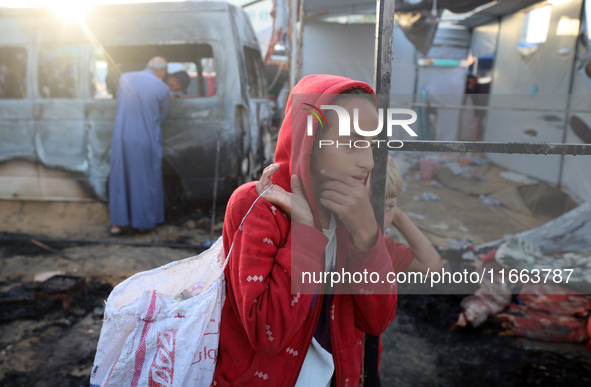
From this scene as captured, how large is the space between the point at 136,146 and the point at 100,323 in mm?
2378

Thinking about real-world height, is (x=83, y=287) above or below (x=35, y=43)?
below

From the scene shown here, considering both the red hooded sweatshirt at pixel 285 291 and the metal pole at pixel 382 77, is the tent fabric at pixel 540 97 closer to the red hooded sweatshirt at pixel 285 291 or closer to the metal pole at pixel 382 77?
the metal pole at pixel 382 77

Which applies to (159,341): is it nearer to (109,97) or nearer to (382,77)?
(382,77)

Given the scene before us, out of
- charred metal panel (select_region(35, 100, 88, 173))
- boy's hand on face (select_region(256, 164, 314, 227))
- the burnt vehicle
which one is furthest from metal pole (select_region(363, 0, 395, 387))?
charred metal panel (select_region(35, 100, 88, 173))

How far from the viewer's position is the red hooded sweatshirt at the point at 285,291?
109 centimetres

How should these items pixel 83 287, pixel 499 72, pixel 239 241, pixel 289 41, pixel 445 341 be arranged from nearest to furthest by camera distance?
pixel 239 241 < pixel 445 341 < pixel 83 287 < pixel 289 41 < pixel 499 72

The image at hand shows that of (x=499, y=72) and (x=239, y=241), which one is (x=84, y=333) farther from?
(x=499, y=72)

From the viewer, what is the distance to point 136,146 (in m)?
4.90

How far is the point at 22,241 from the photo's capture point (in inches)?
191

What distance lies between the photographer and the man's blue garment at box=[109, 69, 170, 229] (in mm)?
4875

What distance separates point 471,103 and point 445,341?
33.8ft

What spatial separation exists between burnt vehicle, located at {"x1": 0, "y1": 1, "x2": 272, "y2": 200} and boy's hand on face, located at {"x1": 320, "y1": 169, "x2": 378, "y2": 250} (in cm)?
397

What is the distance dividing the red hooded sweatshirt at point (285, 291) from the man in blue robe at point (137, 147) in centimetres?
404

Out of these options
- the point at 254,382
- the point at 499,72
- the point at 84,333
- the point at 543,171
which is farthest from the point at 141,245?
the point at 499,72
